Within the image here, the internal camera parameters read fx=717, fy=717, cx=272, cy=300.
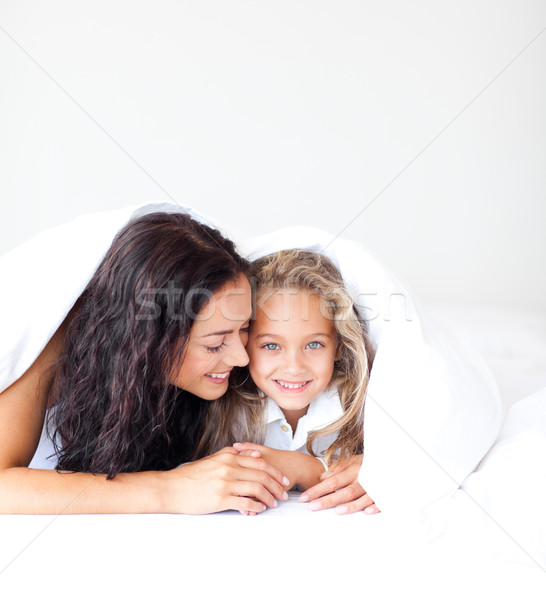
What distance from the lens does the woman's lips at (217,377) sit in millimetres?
1440

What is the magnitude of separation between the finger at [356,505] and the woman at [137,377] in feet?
0.37

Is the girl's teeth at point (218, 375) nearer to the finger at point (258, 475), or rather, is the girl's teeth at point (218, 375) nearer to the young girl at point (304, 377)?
the young girl at point (304, 377)

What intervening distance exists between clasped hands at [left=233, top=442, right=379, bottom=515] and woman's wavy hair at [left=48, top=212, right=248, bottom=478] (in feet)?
0.71

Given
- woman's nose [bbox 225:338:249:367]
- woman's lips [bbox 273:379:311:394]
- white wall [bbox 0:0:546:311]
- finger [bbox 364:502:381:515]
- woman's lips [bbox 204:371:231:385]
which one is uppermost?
white wall [bbox 0:0:546:311]

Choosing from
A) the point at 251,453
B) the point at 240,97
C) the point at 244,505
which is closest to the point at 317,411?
the point at 251,453

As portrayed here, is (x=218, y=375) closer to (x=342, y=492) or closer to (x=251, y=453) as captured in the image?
(x=251, y=453)

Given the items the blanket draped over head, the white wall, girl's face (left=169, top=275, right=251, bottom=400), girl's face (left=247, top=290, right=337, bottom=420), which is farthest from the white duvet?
the white wall

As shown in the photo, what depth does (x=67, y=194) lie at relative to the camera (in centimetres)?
299

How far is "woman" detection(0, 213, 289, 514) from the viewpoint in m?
1.24

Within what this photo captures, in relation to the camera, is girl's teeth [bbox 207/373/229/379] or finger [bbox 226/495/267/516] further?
girl's teeth [bbox 207/373/229/379]

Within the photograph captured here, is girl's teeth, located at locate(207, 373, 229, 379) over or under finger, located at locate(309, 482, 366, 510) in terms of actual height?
over

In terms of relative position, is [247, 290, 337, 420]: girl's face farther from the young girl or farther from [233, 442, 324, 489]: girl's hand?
[233, 442, 324, 489]: girl's hand

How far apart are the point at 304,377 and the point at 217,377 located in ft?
0.58

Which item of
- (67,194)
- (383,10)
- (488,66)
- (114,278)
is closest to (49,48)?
(67,194)
